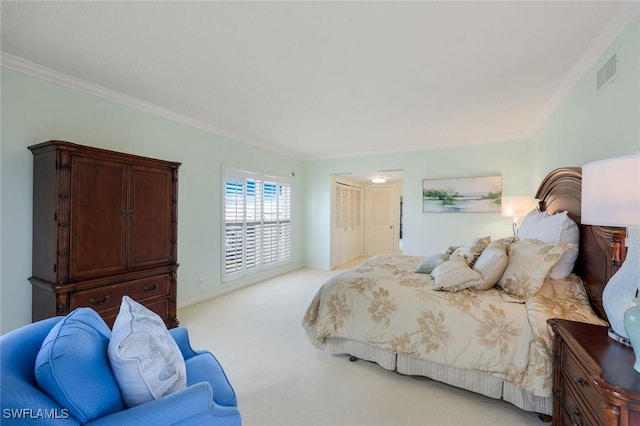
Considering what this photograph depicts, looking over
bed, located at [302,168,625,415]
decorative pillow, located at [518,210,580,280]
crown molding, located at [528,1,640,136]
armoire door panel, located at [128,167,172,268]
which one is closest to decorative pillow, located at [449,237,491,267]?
bed, located at [302,168,625,415]

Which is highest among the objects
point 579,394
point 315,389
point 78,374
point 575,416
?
point 78,374

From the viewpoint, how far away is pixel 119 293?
8.16 ft

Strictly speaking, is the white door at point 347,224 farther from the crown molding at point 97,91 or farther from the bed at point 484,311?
the bed at point 484,311

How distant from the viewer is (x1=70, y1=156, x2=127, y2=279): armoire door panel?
2.22 metres

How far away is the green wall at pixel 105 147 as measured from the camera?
2264 millimetres

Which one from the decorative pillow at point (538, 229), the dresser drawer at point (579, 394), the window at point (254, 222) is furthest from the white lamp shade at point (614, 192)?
the window at point (254, 222)

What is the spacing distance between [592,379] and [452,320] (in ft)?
2.86

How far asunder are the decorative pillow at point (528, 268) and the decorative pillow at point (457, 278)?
7.9 inches

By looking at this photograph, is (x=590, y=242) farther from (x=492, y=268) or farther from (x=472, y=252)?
(x=472, y=252)

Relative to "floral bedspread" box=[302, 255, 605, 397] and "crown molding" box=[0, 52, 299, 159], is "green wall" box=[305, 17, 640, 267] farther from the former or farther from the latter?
"crown molding" box=[0, 52, 299, 159]

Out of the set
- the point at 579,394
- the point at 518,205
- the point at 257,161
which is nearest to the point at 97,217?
the point at 257,161

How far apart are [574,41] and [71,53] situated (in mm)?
3767

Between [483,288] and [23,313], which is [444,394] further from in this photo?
[23,313]

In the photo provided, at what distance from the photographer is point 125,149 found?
3031 mm
